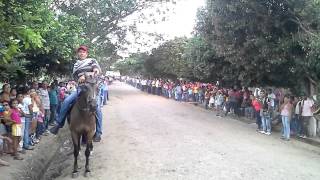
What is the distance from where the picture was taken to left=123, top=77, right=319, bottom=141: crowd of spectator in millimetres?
16984

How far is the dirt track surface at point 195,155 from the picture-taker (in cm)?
983

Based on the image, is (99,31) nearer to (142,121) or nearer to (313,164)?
(142,121)

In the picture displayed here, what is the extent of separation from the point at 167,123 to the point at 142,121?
138cm

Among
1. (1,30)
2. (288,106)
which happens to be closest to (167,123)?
(288,106)

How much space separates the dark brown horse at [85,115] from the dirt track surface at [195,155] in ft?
2.28

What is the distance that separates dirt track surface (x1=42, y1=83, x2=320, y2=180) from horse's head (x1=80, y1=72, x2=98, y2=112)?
156cm

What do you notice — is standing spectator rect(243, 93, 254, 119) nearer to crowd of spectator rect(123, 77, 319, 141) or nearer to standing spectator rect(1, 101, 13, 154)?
crowd of spectator rect(123, 77, 319, 141)

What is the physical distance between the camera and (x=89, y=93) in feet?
30.4

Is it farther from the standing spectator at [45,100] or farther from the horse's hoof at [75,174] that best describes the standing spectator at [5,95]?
the standing spectator at [45,100]

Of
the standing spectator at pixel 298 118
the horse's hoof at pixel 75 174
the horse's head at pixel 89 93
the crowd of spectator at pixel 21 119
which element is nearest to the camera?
the horse's head at pixel 89 93

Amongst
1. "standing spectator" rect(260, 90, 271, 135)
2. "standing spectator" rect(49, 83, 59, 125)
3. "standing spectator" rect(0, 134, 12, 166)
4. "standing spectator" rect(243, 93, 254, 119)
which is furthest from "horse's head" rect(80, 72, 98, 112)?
"standing spectator" rect(243, 93, 254, 119)

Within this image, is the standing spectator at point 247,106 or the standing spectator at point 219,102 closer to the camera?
the standing spectator at point 247,106

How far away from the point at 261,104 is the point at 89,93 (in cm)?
1145

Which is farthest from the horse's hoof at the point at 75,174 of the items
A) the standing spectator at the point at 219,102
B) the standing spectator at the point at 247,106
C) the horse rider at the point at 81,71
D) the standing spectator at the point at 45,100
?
the standing spectator at the point at 219,102
